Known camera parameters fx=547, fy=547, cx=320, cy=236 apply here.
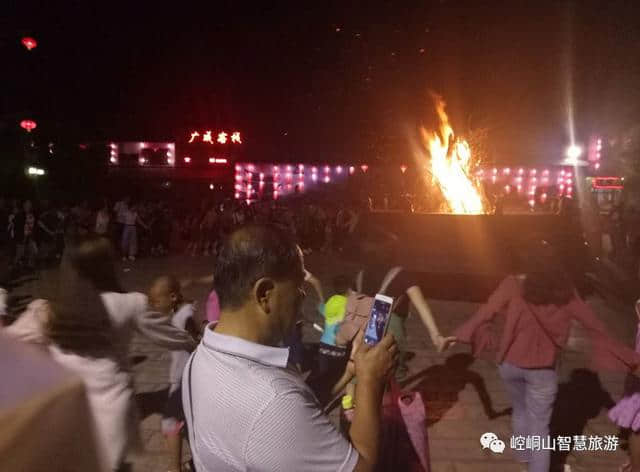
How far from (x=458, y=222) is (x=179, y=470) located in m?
10.5

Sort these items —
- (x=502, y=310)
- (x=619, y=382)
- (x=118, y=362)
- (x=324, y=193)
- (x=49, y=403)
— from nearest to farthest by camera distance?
1. (x=49, y=403)
2. (x=118, y=362)
3. (x=502, y=310)
4. (x=619, y=382)
5. (x=324, y=193)

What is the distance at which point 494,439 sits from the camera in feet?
15.7

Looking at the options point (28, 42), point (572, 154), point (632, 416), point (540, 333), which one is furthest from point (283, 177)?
point (632, 416)

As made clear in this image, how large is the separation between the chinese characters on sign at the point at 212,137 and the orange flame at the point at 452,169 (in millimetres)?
18947

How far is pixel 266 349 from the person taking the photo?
1609mm

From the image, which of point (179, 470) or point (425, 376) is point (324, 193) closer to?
point (425, 376)

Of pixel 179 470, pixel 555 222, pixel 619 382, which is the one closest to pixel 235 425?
pixel 179 470

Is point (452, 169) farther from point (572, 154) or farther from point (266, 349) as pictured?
point (572, 154)

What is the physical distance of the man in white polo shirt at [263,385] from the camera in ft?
4.65

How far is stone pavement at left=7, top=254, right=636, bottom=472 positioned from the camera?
4488 mm

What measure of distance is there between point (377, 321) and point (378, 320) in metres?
0.01

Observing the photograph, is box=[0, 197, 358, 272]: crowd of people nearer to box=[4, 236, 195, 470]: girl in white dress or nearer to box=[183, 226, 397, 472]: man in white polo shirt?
box=[4, 236, 195, 470]: girl in white dress

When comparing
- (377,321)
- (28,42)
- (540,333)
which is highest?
(28,42)

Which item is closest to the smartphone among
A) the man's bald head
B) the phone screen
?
the phone screen
